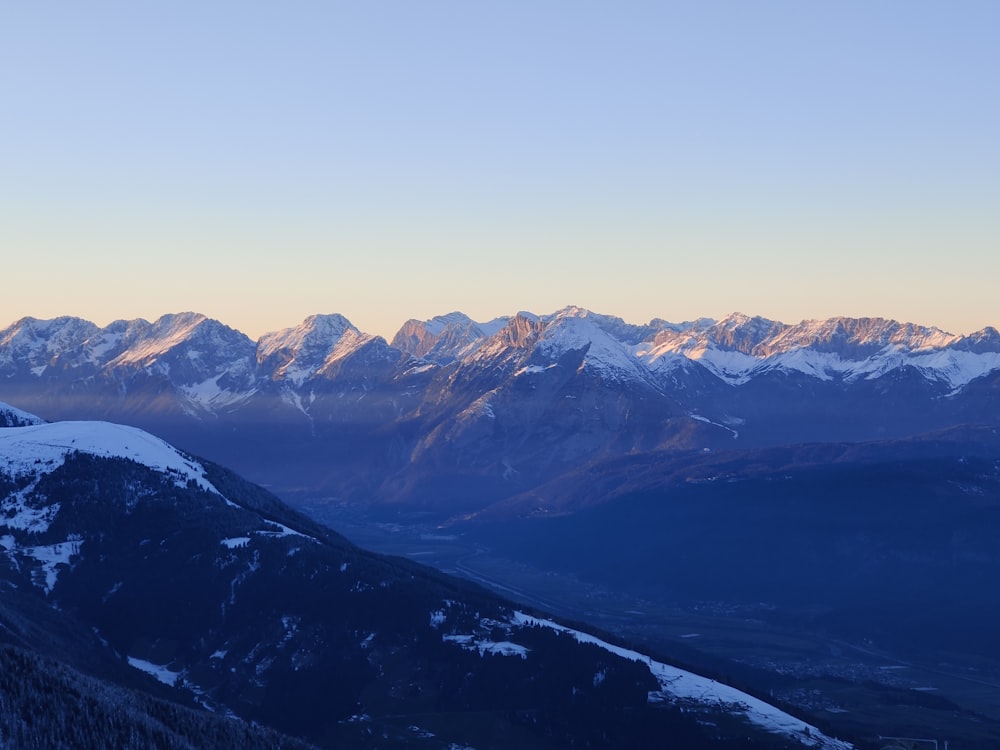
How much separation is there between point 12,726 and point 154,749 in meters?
18.6

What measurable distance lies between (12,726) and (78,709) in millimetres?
14739

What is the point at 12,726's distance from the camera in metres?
A: 181

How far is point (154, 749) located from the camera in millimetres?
193250

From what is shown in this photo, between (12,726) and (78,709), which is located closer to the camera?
(12,726)

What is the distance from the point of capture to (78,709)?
196m

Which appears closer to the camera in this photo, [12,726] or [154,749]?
[12,726]

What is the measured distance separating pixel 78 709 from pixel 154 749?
35.0 ft
